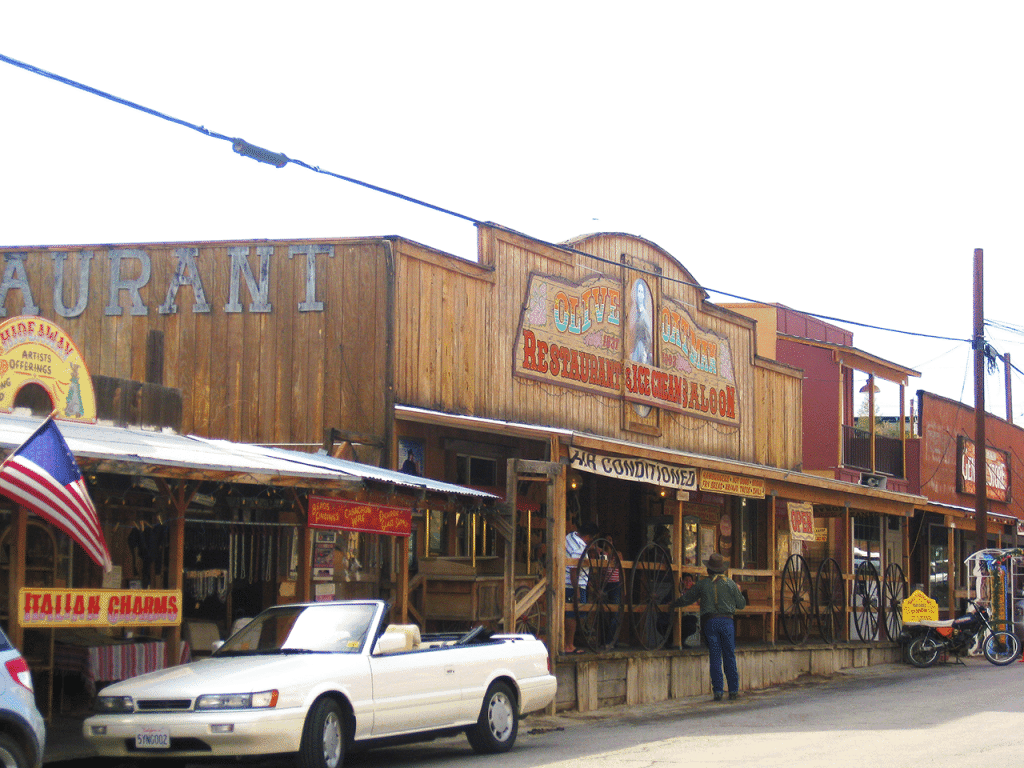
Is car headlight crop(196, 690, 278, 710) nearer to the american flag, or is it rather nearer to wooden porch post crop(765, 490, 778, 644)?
the american flag

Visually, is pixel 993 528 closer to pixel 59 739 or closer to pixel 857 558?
pixel 857 558

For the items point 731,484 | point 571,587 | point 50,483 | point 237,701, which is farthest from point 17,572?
point 731,484

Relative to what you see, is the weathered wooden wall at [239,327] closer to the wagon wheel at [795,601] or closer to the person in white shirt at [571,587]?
the person in white shirt at [571,587]

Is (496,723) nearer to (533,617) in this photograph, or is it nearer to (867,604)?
(533,617)

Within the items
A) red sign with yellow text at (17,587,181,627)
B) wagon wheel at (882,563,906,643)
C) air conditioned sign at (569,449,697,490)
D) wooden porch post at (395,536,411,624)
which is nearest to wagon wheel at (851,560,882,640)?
wagon wheel at (882,563,906,643)

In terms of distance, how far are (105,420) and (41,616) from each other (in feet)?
12.2

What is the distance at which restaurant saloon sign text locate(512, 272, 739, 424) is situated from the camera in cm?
1909

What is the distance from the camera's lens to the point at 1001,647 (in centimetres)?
2384

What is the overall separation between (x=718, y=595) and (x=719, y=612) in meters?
0.22

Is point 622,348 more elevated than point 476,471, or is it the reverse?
point 622,348

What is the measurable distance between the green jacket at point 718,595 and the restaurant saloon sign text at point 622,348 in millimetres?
3774

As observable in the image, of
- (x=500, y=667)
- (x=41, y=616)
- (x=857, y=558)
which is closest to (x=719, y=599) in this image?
(x=500, y=667)

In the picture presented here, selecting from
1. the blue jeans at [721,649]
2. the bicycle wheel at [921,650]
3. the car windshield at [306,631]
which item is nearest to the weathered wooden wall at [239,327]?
the car windshield at [306,631]

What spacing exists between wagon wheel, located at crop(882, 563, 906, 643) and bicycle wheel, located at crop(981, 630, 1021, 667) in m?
1.83
